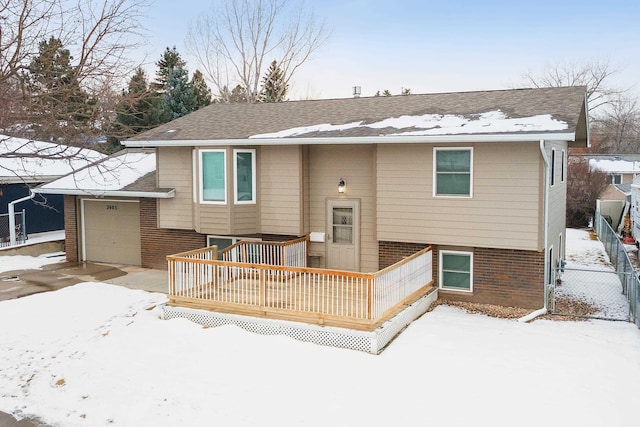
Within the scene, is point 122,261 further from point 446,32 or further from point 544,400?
point 446,32

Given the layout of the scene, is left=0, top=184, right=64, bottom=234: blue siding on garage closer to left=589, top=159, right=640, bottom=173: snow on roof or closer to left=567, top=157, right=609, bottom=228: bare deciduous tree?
left=567, top=157, right=609, bottom=228: bare deciduous tree

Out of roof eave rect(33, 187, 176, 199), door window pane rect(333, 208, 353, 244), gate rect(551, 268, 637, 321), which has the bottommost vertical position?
gate rect(551, 268, 637, 321)

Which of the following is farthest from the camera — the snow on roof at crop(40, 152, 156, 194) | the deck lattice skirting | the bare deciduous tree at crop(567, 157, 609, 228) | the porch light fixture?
the bare deciduous tree at crop(567, 157, 609, 228)

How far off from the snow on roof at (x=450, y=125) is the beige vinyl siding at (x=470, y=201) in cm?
37

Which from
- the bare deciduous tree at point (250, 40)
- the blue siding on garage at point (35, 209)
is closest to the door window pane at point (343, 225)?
the blue siding on garage at point (35, 209)

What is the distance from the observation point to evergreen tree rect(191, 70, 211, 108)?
34.5 metres

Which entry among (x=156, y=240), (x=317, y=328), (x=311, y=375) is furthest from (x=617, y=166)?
(x=311, y=375)

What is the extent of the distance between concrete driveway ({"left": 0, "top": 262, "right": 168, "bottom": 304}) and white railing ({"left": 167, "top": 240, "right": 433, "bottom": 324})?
2.33 m

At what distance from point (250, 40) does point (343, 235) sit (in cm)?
2398

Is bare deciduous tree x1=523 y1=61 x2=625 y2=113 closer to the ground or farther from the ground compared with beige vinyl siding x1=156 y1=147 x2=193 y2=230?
farther from the ground

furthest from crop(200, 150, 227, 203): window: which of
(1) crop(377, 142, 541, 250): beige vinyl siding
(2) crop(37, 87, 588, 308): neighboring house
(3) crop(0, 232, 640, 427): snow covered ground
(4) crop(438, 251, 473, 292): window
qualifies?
(4) crop(438, 251, 473, 292): window

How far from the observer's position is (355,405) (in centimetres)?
709

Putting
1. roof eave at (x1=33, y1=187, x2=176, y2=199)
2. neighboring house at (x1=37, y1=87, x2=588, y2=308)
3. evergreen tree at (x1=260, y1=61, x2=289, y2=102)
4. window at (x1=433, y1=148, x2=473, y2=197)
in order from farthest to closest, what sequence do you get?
evergreen tree at (x1=260, y1=61, x2=289, y2=102)
roof eave at (x1=33, y1=187, x2=176, y2=199)
window at (x1=433, y1=148, x2=473, y2=197)
neighboring house at (x1=37, y1=87, x2=588, y2=308)

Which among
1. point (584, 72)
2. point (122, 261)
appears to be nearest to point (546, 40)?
point (584, 72)
